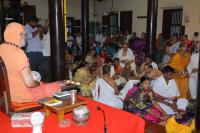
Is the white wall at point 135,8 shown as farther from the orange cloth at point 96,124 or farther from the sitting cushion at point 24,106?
the sitting cushion at point 24,106

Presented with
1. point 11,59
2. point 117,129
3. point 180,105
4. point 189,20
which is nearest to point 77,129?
point 117,129

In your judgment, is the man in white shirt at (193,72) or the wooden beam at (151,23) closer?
the man in white shirt at (193,72)

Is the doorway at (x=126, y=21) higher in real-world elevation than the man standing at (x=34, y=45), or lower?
higher

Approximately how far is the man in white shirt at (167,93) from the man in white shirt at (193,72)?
0.71 metres

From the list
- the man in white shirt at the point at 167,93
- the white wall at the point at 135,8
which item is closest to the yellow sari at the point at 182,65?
the man in white shirt at the point at 167,93

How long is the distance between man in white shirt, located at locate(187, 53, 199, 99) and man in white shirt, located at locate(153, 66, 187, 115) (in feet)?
2.31

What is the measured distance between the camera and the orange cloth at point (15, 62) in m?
2.09

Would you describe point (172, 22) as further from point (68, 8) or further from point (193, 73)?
point (68, 8)

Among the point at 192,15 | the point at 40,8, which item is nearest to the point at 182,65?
the point at 192,15

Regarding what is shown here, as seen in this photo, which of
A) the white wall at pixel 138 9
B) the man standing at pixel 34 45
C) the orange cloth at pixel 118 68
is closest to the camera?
the man standing at pixel 34 45

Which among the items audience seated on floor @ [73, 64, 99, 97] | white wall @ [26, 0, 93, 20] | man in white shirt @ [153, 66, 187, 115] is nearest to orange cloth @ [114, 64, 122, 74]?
audience seated on floor @ [73, 64, 99, 97]

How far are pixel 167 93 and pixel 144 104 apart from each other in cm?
Answer: 56

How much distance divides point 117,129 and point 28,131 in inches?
26.5

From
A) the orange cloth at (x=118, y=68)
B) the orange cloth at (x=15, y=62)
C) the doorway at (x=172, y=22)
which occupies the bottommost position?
the orange cloth at (x=118, y=68)
